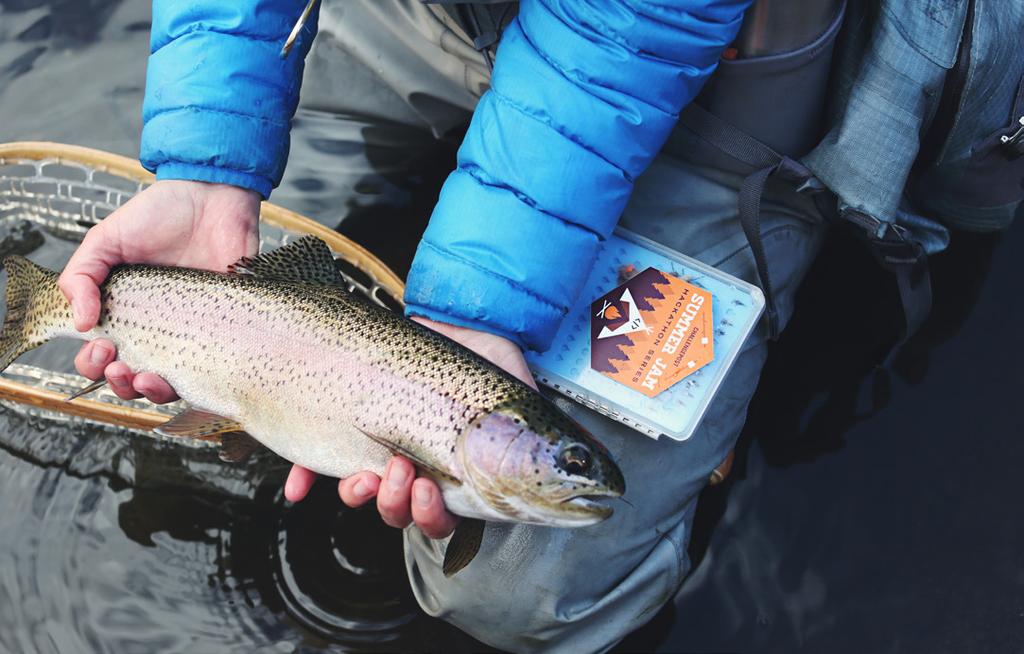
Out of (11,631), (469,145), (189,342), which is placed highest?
(469,145)

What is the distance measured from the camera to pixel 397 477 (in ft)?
6.01

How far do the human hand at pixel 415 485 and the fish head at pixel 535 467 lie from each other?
12 centimetres

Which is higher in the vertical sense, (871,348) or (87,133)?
(871,348)

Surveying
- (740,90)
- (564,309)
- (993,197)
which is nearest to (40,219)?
(564,309)

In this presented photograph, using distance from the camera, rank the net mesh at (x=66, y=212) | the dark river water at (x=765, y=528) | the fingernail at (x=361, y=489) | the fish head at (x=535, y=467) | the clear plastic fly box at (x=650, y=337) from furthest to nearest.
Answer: the net mesh at (x=66, y=212) < the dark river water at (x=765, y=528) < the clear plastic fly box at (x=650, y=337) < the fingernail at (x=361, y=489) < the fish head at (x=535, y=467)

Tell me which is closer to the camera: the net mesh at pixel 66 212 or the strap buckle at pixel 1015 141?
the strap buckle at pixel 1015 141

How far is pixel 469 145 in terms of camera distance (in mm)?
2104

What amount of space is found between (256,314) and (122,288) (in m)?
0.36

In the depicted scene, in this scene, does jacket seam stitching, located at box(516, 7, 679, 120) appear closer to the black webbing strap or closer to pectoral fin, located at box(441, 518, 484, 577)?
the black webbing strap

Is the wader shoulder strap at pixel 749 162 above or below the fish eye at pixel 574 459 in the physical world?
above

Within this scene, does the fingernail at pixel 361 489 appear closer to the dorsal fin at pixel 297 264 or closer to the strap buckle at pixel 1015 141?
the dorsal fin at pixel 297 264

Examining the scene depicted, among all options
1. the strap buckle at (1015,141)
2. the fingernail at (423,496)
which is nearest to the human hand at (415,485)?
the fingernail at (423,496)

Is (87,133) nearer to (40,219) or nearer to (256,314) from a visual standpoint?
(40,219)

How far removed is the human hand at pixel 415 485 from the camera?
1838 millimetres
